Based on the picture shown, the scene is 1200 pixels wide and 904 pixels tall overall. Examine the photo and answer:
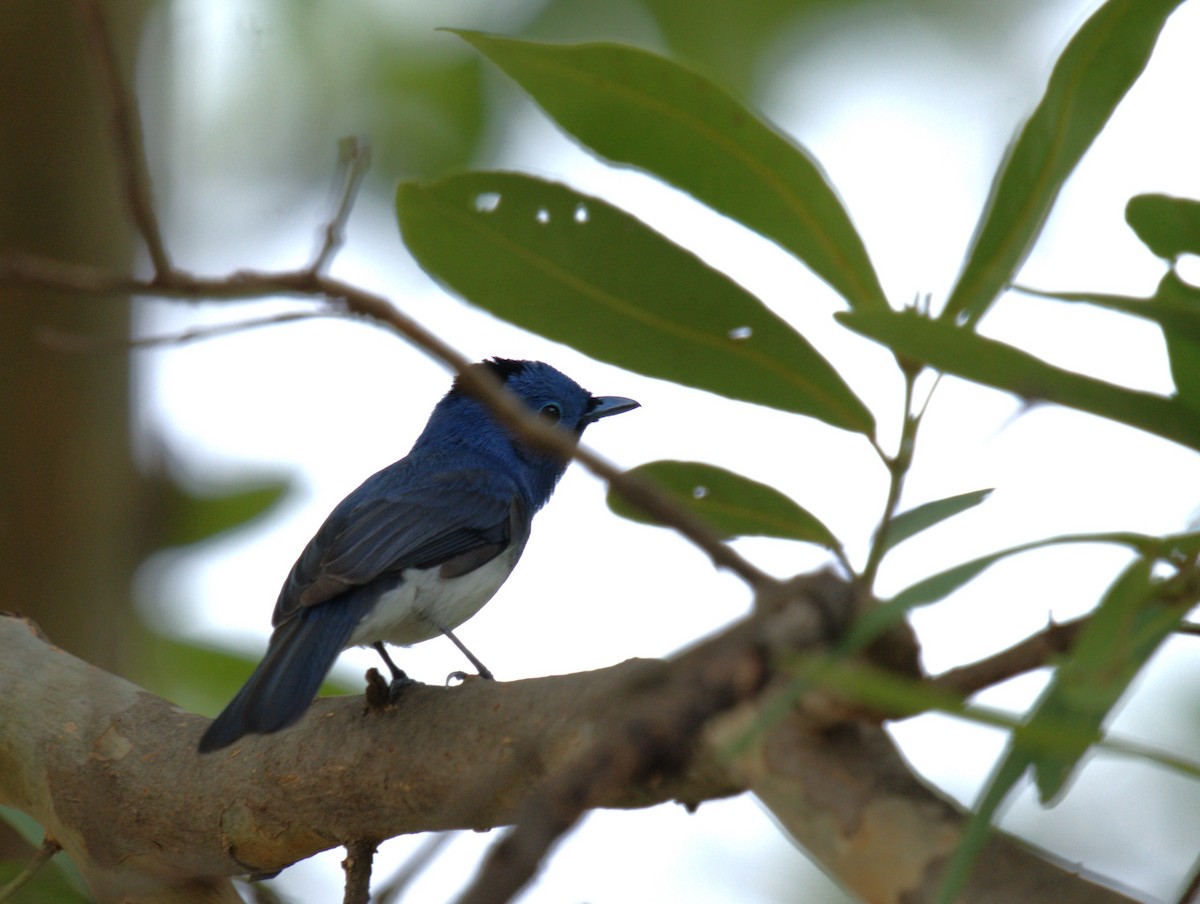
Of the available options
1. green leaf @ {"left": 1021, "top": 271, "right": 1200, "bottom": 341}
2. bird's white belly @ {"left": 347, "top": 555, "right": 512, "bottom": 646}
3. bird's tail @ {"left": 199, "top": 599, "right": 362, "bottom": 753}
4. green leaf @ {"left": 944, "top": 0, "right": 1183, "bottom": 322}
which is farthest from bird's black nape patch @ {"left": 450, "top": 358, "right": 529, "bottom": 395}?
green leaf @ {"left": 1021, "top": 271, "right": 1200, "bottom": 341}

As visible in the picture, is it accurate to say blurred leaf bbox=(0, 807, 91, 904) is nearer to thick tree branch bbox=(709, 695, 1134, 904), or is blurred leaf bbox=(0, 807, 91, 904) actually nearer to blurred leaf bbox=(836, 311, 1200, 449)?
thick tree branch bbox=(709, 695, 1134, 904)

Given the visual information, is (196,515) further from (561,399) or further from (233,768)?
(233,768)

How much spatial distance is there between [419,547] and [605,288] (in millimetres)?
2474

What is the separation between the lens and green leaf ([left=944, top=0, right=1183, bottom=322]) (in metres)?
1.67

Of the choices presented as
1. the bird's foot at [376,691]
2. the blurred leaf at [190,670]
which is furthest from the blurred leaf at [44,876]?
the blurred leaf at [190,670]

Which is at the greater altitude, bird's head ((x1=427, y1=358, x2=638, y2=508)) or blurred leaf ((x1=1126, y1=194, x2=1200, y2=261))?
bird's head ((x1=427, y1=358, x2=638, y2=508))

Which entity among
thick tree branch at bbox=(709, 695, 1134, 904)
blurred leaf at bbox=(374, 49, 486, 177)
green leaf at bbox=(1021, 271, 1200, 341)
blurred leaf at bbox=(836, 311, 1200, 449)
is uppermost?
blurred leaf at bbox=(374, 49, 486, 177)

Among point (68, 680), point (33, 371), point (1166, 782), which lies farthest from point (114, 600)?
point (1166, 782)

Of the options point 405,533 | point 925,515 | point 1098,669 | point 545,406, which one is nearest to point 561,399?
point 545,406

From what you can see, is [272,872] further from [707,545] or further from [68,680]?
[707,545]

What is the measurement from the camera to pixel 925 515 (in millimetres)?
1579

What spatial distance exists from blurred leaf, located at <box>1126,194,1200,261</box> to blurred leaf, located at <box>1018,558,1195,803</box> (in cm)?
54

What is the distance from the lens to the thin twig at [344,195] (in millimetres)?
1428

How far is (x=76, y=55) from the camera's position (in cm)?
552
